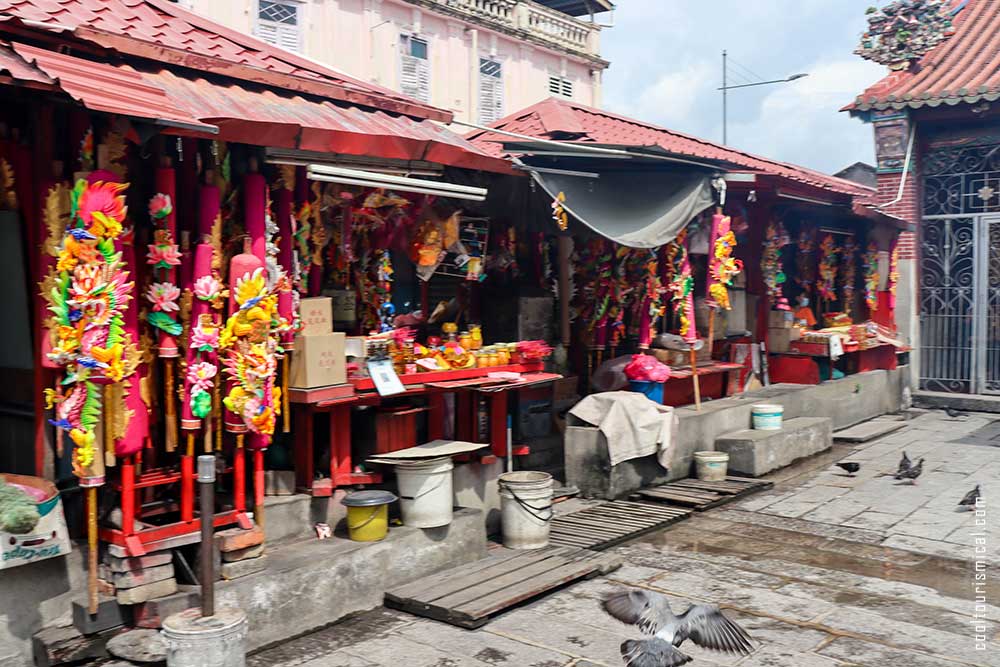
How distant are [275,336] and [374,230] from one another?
214 cm

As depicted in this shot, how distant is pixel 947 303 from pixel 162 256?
1569cm

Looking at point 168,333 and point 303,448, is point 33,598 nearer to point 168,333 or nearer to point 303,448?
point 168,333

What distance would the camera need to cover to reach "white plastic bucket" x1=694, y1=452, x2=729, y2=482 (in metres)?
10.9

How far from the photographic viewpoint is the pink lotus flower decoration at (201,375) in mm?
5973

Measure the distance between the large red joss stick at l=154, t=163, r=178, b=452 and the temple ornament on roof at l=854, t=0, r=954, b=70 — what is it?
15.8m

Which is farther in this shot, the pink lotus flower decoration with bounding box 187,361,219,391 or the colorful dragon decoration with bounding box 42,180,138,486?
the pink lotus flower decoration with bounding box 187,361,219,391

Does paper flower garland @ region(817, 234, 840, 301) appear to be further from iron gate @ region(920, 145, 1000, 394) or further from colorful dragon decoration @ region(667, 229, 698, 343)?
colorful dragon decoration @ region(667, 229, 698, 343)

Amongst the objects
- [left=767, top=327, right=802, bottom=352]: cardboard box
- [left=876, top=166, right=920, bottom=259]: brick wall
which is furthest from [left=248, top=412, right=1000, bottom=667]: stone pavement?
[left=876, top=166, right=920, bottom=259]: brick wall

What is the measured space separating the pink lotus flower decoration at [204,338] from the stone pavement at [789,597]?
6.93 feet

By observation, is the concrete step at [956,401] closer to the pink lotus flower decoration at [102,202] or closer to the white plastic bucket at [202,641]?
the white plastic bucket at [202,641]

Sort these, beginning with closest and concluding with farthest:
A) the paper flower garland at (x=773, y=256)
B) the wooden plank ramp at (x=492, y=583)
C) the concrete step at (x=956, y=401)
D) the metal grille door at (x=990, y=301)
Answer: the wooden plank ramp at (x=492, y=583) < the paper flower garland at (x=773, y=256) < the metal grille door at (x=990, y=301) < the concrete step at (x=956, y=401)

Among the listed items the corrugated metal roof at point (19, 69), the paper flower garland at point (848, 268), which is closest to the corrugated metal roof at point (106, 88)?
the corrugated metal roof at point (19, 69)

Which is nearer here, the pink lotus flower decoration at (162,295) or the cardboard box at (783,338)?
the pink lotus flower decoration at (162,295)

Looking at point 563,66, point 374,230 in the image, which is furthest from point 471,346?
point 563,66
